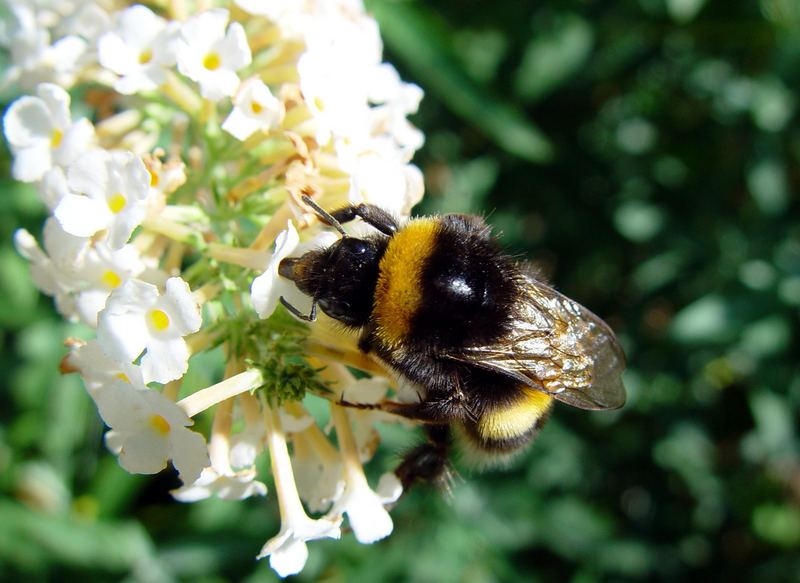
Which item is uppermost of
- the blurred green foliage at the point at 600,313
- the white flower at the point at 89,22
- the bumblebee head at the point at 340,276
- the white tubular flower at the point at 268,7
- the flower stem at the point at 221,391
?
the white tubular flower at the point at 268,7

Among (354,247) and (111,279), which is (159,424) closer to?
(111,279)

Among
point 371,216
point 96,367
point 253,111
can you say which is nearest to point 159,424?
point 96,367

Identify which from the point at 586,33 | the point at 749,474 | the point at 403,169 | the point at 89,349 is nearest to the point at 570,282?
the point at 586,33

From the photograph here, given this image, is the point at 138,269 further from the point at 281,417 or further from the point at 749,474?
the point at 749,474

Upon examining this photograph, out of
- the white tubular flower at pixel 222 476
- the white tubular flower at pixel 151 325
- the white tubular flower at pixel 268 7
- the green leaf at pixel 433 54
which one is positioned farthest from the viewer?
the green leaf at pixel 433 54

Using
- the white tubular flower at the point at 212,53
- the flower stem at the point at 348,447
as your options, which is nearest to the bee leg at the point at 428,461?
the flower stem at the point at 348,447

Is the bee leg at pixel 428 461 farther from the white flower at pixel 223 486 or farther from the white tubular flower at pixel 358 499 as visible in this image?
the white flower at pixel 223 486
